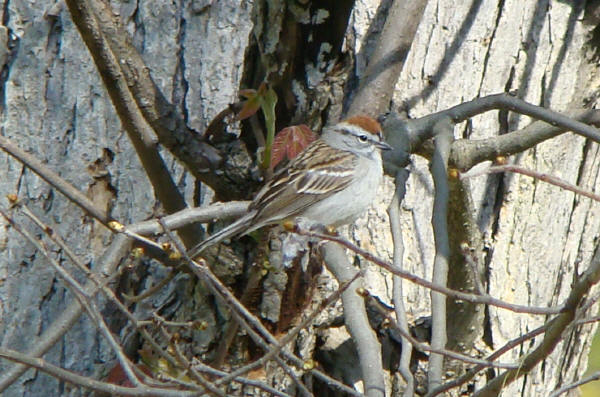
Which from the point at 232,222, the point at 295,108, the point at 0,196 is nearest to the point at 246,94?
the point at 295,108

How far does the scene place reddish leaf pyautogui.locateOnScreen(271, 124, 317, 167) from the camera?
2.67 m

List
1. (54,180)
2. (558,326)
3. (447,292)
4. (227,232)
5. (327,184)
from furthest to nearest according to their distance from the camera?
(327,184) < (227,232) < (54,180) < (558,326) < (447,292)

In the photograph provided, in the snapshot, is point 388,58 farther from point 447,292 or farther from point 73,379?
point 73,379

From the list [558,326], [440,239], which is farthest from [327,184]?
[558,326]

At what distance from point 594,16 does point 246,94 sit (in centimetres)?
132

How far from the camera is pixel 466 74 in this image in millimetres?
3152

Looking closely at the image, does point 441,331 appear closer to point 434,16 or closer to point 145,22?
point 434,16

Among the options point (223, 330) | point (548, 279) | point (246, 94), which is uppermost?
point (246, 94)

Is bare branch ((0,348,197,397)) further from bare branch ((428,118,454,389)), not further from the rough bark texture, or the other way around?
the rough bark texture

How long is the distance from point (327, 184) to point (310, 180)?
8 cm

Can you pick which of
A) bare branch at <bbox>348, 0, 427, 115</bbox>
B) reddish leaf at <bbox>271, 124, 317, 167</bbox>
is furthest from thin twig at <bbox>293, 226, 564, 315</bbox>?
bare branch at <bbox>348, 0, 427, 115</bbox>

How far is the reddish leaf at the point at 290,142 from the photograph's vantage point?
2.67m

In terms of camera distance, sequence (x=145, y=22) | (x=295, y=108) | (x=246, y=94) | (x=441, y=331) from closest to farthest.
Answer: (x=441, y=331) → (x=246, y=94) → (x=295, y=108) → (x=145, y=22)

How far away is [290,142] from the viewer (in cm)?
271
